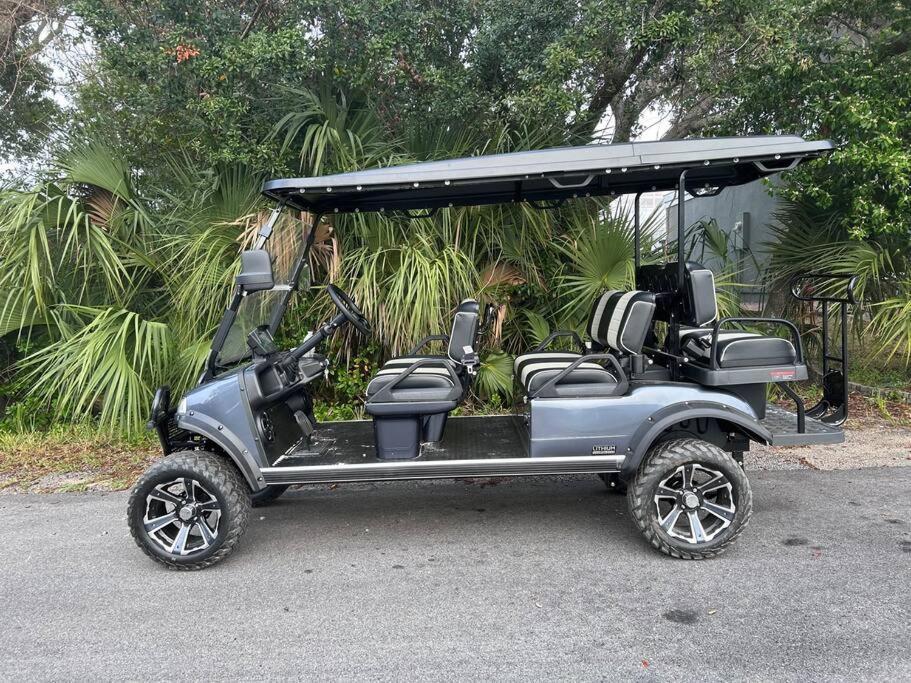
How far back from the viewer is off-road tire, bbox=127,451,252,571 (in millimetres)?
3359

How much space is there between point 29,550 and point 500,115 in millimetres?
5120

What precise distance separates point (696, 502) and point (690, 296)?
1.09m

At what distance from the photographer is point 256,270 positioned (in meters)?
3.36

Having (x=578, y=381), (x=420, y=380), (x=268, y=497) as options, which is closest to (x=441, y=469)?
(x=420, y=380)

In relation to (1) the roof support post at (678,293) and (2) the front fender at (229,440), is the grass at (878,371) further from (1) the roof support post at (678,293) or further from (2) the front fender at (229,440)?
(2) the front fender at (229,440)

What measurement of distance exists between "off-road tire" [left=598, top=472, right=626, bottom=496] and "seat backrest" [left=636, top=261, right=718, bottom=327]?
1.08 metres

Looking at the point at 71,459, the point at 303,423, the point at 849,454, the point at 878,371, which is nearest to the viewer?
the point at 303,423

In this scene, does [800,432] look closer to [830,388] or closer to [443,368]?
[830,388]

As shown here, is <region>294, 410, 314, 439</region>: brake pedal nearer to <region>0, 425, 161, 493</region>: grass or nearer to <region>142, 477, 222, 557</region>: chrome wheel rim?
<region>142, 477, 222, 557</region>: chrome wheel rim

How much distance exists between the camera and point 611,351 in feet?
13.8

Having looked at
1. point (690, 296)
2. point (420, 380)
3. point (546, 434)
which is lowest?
point (546, 434)

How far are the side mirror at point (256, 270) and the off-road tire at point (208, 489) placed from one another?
0.97 m

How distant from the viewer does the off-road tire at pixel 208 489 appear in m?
3.36

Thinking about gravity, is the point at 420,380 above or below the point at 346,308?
below
